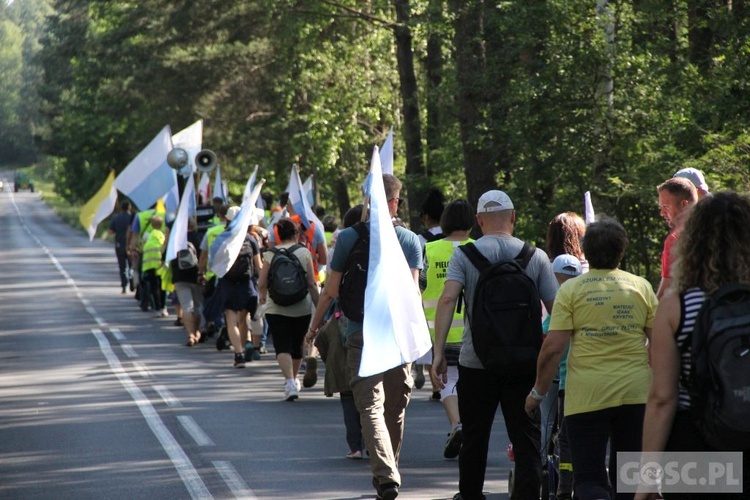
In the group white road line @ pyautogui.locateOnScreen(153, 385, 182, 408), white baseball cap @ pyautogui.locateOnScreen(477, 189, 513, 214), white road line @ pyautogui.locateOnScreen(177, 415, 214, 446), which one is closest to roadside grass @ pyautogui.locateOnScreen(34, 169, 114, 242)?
white road line @ pyautogui.locateOnScreen(153, 385, 182, 408)

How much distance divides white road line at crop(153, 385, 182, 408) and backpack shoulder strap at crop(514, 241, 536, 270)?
5.93m

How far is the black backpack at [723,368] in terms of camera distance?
3992mm

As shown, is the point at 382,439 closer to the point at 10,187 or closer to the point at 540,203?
the point at 540,203

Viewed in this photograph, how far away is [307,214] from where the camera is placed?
573 inches

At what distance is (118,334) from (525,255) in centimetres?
1322

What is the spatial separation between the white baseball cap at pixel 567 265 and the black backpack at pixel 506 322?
47cm

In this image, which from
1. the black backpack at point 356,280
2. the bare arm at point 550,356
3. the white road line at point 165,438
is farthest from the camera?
the white road line at point 165,438

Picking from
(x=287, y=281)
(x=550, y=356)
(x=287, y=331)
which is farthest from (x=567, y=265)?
(x=287, y=331)

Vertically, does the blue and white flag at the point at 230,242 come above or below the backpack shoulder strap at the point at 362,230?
below

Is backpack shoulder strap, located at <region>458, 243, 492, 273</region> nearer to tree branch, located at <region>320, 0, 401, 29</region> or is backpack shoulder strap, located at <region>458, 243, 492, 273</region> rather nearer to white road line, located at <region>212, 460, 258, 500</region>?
white road line, located at <region>212, 460, 258, 500</region>

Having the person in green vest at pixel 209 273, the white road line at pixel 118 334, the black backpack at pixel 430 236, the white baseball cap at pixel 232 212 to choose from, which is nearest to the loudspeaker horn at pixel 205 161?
the white road line at pixel 118 334

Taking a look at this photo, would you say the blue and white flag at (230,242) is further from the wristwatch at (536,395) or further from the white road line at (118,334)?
the wristwatch at (536,395)

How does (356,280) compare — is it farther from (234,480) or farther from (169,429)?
Result: (169,429)

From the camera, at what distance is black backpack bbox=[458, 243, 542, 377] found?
6.60 m
